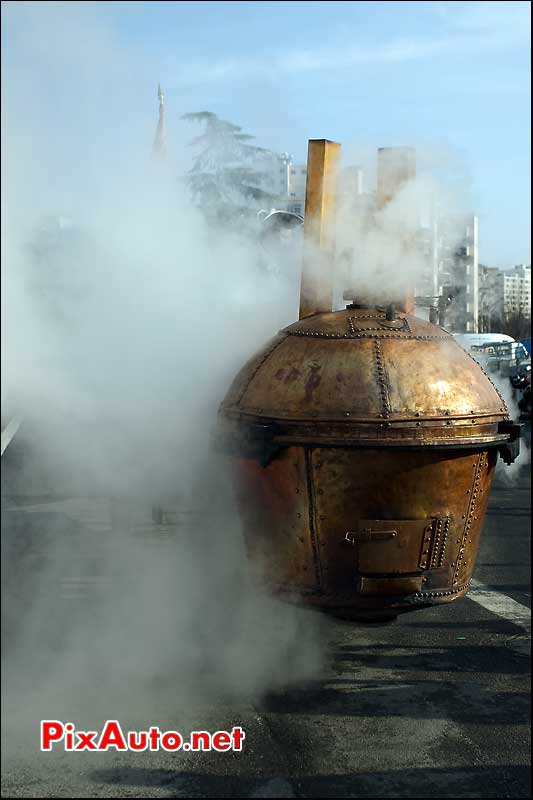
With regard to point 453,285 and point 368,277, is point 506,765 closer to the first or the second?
point 453,285

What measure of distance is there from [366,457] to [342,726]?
12.5 ft

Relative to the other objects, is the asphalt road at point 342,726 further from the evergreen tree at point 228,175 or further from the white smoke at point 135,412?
the evergreen tree at point 228,175

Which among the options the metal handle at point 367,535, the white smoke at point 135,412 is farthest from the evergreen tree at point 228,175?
the metal handle at point 367,535

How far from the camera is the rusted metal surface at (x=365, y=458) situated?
11.4ft

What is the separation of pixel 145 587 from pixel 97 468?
5.58 ft

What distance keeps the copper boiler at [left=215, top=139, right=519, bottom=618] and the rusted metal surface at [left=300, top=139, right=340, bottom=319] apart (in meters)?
0.26

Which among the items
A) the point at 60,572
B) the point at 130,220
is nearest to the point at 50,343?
the point at 130,220

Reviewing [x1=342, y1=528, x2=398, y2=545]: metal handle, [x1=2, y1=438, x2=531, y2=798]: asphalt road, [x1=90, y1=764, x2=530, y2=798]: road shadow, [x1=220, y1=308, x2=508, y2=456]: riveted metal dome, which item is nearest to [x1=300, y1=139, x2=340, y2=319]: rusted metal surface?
[x1=220, y1=308, x2=508, y2=456]: riveted metal dome

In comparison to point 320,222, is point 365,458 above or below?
below

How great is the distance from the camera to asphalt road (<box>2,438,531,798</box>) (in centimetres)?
561

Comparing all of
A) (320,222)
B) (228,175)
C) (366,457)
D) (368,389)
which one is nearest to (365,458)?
(366,457)

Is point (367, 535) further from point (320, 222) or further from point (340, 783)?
point (340, 783)

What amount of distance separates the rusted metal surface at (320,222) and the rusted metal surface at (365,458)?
0.27 metres

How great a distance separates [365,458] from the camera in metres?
3.46
